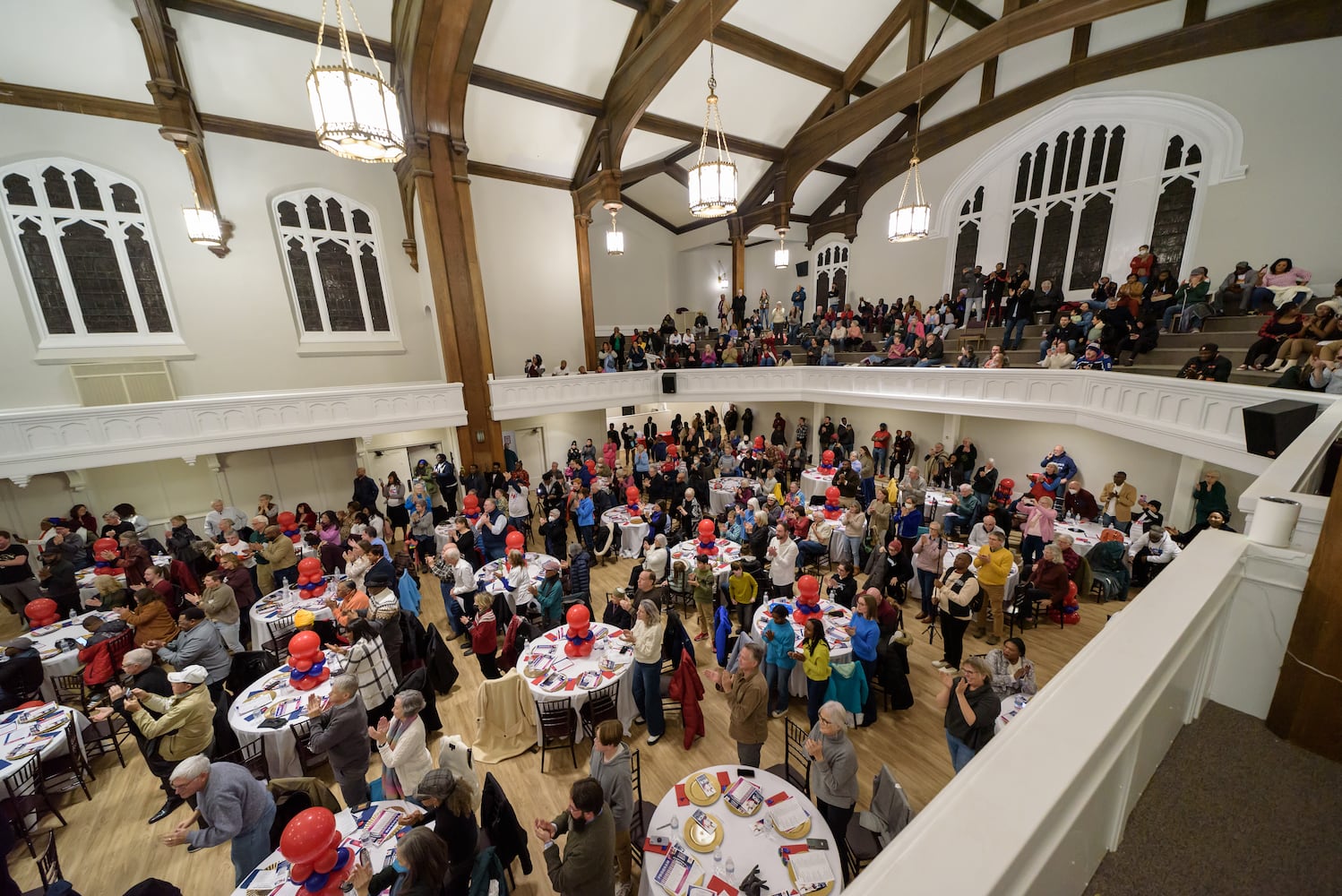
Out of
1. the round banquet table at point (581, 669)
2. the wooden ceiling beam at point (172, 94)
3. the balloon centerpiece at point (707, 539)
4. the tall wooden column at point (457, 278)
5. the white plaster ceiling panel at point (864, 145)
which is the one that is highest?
the white plaster ceiling panel at point (864, 145)

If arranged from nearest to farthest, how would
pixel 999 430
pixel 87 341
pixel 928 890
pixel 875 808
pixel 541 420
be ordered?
pixel 928 890 → pixel 875 808 → pixel 87 341 → pixel 999 430 → pixel 541 420

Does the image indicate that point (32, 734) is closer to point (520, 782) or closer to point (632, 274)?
point (520, 782)

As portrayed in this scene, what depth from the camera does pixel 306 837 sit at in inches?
100

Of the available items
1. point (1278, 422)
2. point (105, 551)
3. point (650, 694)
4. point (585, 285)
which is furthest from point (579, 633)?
point (585, 285)

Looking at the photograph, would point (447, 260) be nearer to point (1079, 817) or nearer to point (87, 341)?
point (87, 341)

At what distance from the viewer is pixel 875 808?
127 inches

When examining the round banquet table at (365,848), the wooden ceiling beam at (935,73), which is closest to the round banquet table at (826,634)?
the round banquet table at (365,848)

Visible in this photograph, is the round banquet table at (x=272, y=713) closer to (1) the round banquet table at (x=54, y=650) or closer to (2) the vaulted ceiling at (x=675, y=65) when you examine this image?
(1) the round banquet table at (x=54, y=650)

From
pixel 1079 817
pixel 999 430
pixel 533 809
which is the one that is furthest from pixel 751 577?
pixel 999 430

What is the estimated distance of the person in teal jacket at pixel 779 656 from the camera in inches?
192

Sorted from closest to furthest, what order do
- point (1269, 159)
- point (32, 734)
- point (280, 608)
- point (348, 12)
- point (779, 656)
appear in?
point (32, 734) < point (779, 656) < point (280, 608) < point (348, 12) < point (1269, 159)

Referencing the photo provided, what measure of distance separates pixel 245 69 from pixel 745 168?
1238 centimetres

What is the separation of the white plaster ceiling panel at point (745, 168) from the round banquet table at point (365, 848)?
16472 millimetres

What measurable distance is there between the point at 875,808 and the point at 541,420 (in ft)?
43.3
